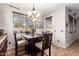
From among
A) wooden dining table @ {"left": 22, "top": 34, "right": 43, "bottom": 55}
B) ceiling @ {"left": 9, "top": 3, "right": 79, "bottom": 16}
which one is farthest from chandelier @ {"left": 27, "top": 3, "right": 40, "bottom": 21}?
wooden dining table @ {"left": 22, "top": 34, "right": 43, "bottom": 55}

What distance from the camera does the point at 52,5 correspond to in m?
1.48

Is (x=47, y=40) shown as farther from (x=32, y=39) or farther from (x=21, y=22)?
(x=21, y=22)

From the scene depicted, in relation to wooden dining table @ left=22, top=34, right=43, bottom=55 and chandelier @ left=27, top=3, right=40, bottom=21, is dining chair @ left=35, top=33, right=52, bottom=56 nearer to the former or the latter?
wooden dining table @ left=22, top=34, right=43, bottom=55

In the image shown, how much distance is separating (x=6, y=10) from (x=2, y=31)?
330 mm

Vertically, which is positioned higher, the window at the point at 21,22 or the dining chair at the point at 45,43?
the window at the point at 21,22

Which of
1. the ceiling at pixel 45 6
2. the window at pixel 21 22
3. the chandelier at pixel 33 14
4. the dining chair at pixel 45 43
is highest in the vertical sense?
the ceiling at pixel 45 6

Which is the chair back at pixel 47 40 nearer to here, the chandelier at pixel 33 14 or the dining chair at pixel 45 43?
the dining chair at pixel 45 43

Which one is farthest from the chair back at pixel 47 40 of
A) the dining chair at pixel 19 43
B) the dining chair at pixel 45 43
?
the dining chair at pixel 19 43

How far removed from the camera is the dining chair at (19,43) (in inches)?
57.3

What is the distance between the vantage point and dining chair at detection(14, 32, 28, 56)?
1456mm

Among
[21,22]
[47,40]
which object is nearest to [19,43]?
[21,22]

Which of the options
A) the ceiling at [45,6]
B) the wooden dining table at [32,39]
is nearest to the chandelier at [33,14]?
the ceiling at [45,6]

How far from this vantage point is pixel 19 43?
4.85ft

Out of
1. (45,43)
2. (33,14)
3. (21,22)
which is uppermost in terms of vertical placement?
(33,14)
